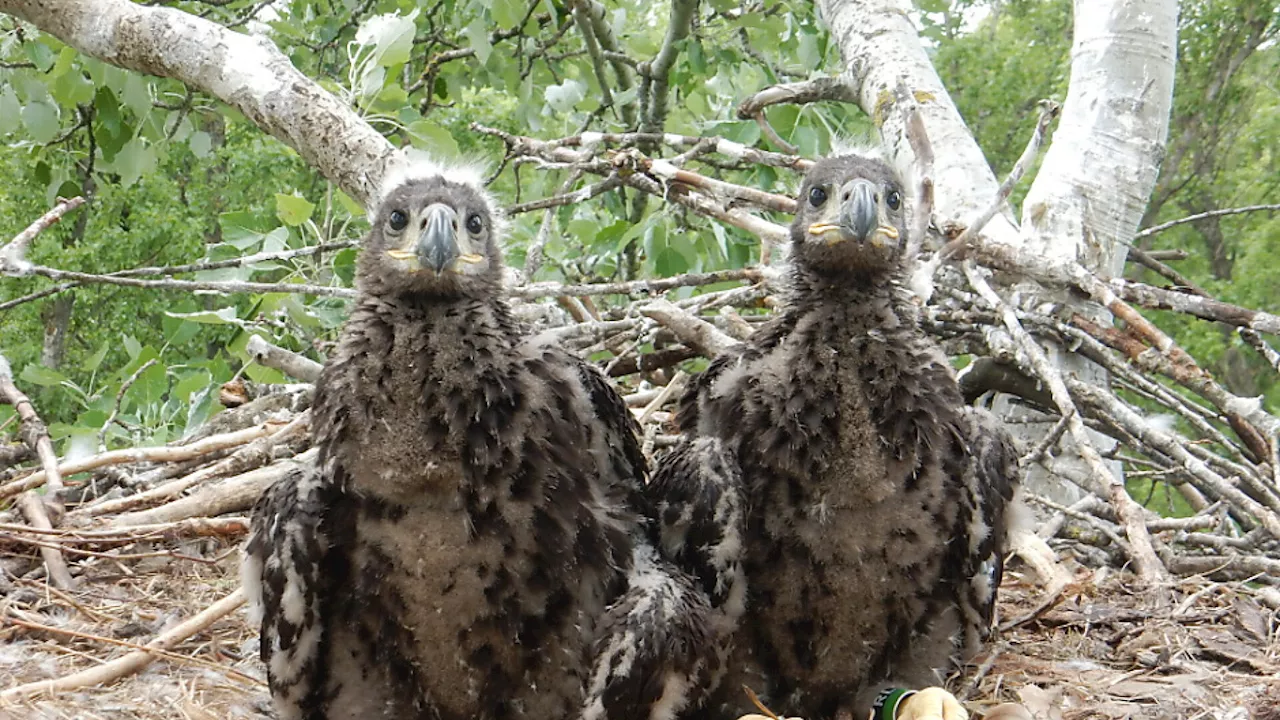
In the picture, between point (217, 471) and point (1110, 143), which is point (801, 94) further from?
point (217, 471)

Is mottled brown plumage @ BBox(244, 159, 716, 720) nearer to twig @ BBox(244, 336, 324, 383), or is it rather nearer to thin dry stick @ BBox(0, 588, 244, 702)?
thin dry stick @ BBox(0, 588, 244, 702)

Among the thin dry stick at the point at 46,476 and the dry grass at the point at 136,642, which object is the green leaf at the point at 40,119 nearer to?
the thin dry stick at the point at 46,476

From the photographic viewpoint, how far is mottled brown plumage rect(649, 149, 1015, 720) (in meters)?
2.34

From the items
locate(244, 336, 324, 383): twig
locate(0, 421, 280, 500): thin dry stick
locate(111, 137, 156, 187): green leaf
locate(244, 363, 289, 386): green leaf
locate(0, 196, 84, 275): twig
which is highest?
locate(111, 137, 156, 187): green leaf

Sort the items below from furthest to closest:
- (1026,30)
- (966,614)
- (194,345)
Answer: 1. (1026,30)
2. (194,345)
3. (966,614)

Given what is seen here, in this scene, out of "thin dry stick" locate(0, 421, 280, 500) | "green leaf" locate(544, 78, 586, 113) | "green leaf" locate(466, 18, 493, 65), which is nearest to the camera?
"thin dry stick" locate(0, 421, 280, 500)


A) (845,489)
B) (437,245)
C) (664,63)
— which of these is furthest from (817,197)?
(664,63)

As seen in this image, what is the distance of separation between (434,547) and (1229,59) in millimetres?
13043

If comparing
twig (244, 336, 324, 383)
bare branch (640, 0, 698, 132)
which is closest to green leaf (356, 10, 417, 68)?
twig (244, 336, 324, 383)

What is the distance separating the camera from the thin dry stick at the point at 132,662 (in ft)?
7.22

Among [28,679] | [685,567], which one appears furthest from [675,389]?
[28,679]

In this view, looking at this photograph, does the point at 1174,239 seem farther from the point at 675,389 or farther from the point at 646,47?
the point at 675,389

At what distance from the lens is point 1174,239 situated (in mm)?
14078

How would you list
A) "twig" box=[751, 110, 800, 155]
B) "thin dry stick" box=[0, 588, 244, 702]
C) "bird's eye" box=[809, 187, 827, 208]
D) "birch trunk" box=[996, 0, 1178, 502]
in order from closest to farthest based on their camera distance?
"thin dry stick" box=[0, 588, 244, 702]
"bird's eye" box=[809, 187, 827, 208]
"birch trunk" box=[996, 0, 1178, 502]
"twig" box=[751, 110, 800, 155]
